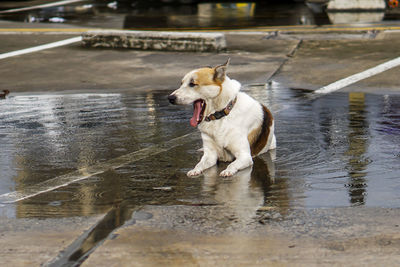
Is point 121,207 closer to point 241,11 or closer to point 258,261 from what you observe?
point 258,261

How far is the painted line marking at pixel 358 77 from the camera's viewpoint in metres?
12.1

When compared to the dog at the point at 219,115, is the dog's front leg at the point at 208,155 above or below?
below

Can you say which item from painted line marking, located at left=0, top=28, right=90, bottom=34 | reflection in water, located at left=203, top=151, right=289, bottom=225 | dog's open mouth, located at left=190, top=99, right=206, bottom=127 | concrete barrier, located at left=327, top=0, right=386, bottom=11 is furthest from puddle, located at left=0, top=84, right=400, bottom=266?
concrete barrier, located at left=327, top=0, right=386, bottom=11

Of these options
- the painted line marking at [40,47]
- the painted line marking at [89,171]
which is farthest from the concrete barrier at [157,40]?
the painted line marking at [89,171]

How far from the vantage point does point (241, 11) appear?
2416 centimetres

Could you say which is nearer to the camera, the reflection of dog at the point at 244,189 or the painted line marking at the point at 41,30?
the reflection of dog at the point at 244,189

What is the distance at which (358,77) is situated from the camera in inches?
506

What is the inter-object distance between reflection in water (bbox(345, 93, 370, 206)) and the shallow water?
0.01 metres

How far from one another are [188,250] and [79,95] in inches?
289

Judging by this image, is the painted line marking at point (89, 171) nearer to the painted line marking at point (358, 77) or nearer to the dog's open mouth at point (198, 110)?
the dog's open mouth at point (198, 110)

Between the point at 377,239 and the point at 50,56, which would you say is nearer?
the point at 377,239

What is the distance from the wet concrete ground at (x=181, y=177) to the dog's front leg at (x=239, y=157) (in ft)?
0.31

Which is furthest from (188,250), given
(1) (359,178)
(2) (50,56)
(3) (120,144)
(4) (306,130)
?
(2) (50,56)

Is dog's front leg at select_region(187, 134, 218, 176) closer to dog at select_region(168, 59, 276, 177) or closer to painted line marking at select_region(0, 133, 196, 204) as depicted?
dog at select_region(168, 59, 276, 177)
